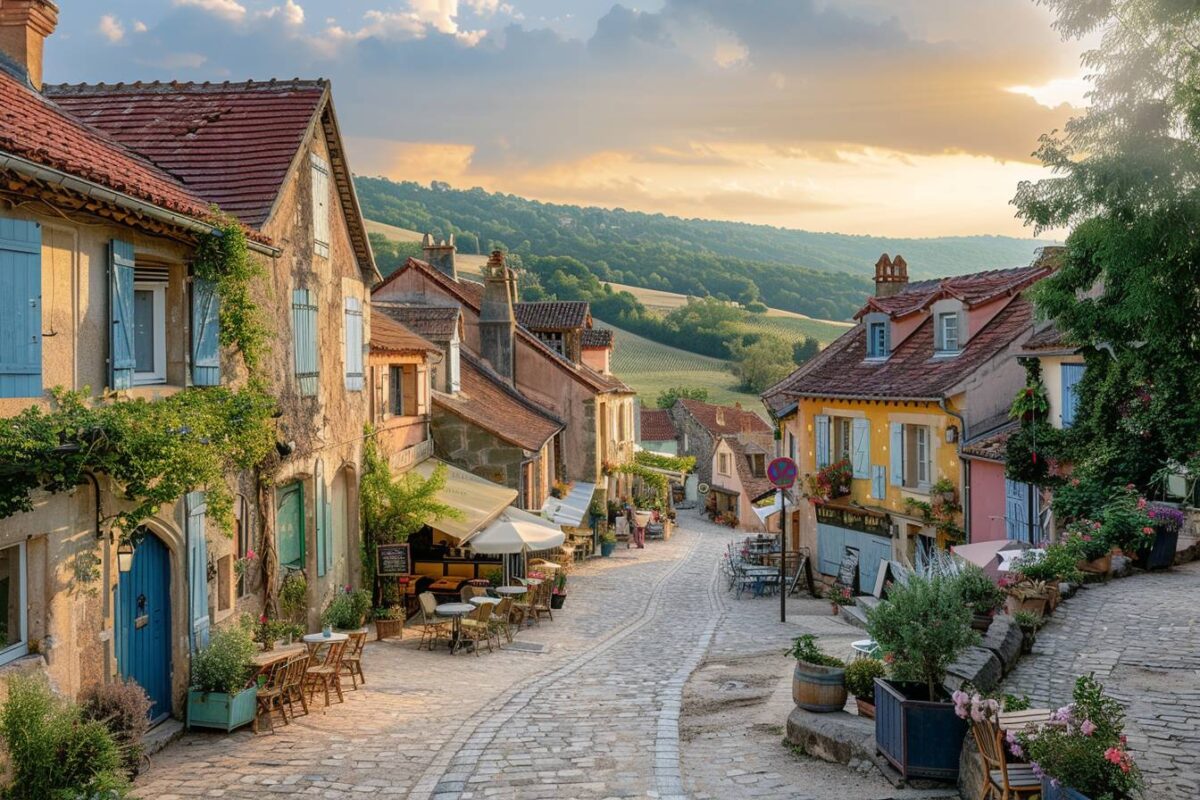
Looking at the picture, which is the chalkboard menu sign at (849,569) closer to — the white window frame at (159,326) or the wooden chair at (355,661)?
the wooden chair at (355,661)

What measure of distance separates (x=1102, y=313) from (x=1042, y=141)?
1.88 metres

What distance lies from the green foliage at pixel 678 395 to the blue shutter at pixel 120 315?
61900 millimetres

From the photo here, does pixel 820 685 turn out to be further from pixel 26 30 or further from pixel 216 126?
pixel 26 30

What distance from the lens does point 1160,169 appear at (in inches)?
316

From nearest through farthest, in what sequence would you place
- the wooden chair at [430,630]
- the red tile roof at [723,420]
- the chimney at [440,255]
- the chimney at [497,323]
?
the wooden chair at [430,630]
the chimney at [497,323]
the chimney at [440,255]
the red tile roof at [723,420]

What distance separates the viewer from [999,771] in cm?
754

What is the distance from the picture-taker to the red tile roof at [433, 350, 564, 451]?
83.2ft

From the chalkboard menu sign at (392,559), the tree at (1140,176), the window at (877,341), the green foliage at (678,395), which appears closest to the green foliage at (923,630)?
the tree at (1140,176)

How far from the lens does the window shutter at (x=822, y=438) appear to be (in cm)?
2736

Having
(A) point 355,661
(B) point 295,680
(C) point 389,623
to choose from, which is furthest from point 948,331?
(B) point 295,680

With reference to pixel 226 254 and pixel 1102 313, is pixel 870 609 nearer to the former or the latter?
pixel 1102 313

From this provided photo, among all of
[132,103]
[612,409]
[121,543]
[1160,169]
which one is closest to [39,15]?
[132,103]

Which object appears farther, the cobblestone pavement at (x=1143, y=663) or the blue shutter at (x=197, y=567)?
the blue shutter at (x=197, y=567)

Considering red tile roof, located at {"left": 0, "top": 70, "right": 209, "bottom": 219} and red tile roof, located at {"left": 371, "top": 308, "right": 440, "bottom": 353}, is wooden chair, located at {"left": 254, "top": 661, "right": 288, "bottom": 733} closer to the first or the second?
red tile roof, located at {"left": 0, "top": 70, "right": 209, "bottom": 219}
